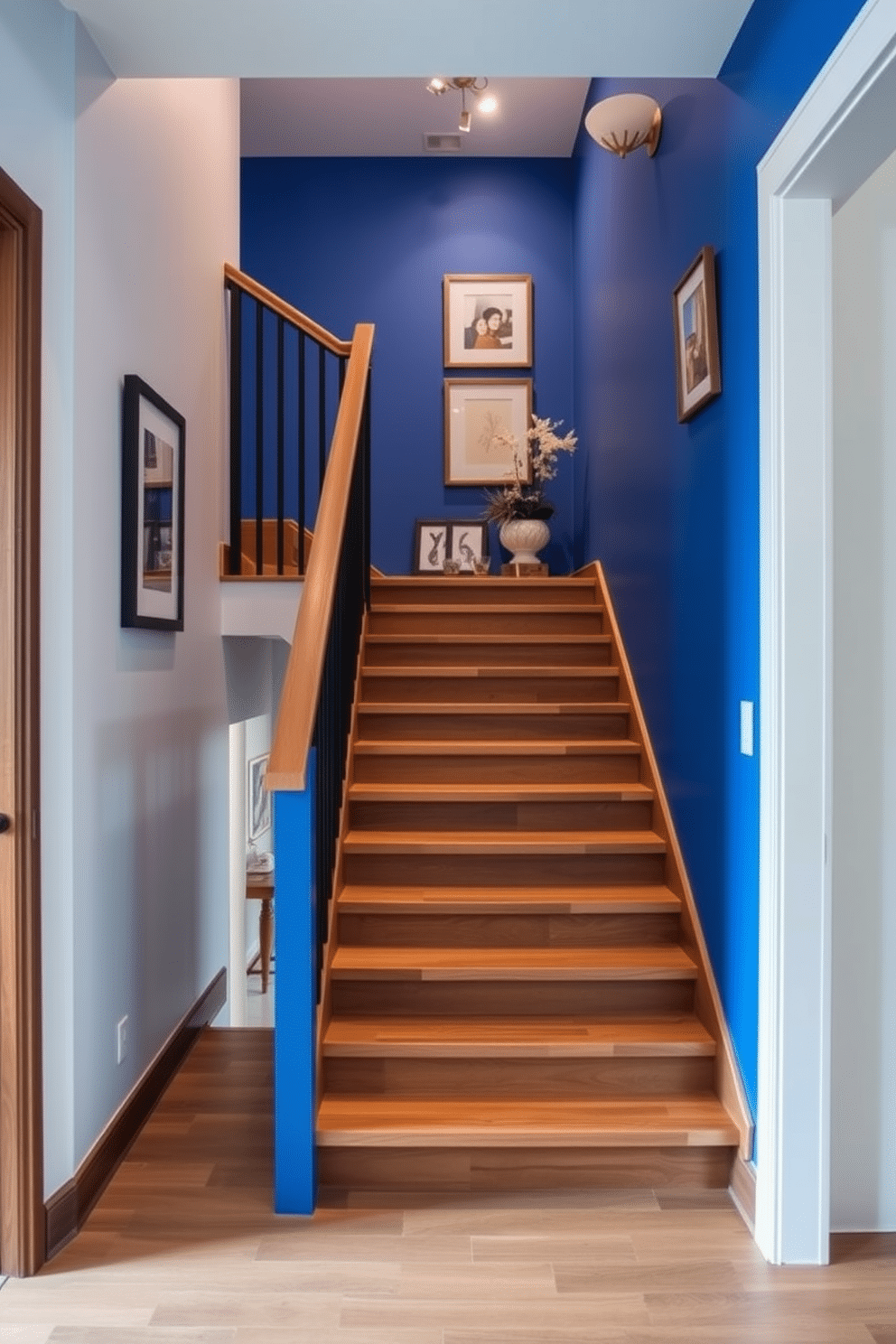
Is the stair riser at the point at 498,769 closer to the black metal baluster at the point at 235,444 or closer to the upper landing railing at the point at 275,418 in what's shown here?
the upper landing railing at the point at 275,418

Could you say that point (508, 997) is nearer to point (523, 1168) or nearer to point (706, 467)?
point (523, 1168)

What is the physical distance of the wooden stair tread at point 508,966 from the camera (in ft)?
8.70

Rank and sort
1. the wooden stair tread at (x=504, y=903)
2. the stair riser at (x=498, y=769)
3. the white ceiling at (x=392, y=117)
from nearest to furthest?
1. the wooden stair tread at (x=504, y=903)
2. the stair riser at (x=498, y=769)
3. the white ceiling at (x=392, y=117)

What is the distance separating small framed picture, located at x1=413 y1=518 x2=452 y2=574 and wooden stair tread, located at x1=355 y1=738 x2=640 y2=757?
2.20m

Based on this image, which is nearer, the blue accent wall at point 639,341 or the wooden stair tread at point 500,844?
the blue accent wall at point 639,341

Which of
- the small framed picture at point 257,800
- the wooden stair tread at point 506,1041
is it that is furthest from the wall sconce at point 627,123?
the small framed picture at point 257,800

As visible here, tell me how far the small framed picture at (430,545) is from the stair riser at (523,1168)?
142 inches

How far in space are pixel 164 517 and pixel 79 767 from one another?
0.94 meters

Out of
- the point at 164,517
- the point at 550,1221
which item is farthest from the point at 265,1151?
the point at 164,517

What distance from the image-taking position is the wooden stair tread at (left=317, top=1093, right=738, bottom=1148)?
2.32 meters

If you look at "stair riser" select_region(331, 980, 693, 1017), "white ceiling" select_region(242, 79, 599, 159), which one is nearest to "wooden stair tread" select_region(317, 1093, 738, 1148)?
"stair riser" select_region(331, 980, 693, 1017)

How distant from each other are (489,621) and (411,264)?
2.41 metres

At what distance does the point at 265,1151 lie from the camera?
98.7 inches

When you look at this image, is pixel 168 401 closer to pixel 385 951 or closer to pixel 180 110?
pixel 180 110
